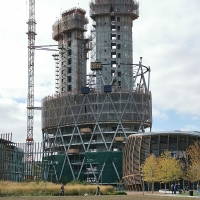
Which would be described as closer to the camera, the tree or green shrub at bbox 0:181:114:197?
green shrub at bbox 0:181:114:197

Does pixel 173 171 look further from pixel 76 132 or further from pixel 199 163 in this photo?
pixel 76 132

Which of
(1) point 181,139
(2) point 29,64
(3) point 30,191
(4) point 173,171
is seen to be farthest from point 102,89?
(3) point 30,191

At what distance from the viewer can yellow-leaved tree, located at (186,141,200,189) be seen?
10246cm

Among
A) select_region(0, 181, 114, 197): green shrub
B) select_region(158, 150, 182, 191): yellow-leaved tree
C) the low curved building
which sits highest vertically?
the low curved building

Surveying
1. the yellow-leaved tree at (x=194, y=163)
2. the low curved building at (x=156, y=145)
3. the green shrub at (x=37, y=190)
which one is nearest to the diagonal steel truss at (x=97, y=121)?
the low curved building at (x=156, y=145)

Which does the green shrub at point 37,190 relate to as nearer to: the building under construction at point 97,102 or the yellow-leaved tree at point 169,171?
the yellow-leaved tree at point 169,171

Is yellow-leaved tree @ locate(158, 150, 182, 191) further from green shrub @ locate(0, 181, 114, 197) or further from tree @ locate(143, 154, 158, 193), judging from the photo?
green shrub @ locate(0, 181, 114, 197)

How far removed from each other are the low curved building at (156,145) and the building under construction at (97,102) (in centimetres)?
2960

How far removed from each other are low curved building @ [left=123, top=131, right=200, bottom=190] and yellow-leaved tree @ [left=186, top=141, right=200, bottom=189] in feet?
9.30

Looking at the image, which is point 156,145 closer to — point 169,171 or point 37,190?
point 169,171

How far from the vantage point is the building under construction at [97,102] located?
161375mm

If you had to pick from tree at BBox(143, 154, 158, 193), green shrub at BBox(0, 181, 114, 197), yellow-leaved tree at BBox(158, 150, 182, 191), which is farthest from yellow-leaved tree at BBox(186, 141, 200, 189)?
green shrub at BBox(0, 181, 114, 197)

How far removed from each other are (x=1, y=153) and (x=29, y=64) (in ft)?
230

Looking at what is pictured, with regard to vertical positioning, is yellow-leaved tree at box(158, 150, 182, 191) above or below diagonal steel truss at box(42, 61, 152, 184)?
below
